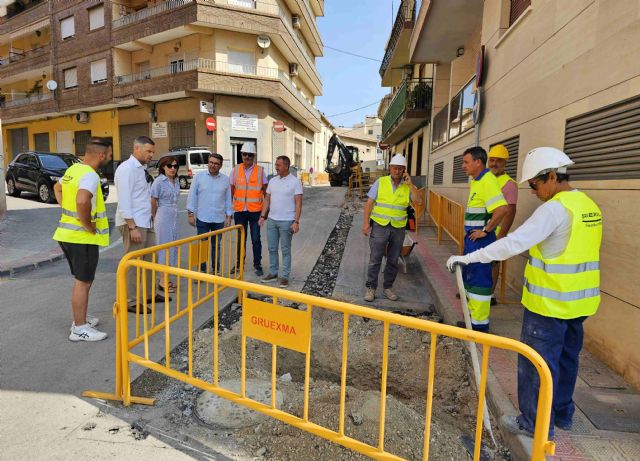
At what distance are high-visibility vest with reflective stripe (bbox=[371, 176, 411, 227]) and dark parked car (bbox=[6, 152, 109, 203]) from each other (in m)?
10.3

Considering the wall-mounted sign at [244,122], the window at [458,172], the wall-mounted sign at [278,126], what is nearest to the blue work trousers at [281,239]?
the window at [458,172]

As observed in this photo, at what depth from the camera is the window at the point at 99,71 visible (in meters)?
23.6

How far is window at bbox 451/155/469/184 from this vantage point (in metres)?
9.16

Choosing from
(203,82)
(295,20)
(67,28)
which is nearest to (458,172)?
(203,82)

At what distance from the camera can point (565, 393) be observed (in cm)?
240

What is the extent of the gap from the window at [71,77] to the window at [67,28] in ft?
6.80

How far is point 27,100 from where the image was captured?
1133 inches

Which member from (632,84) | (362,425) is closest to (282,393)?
(362,425)

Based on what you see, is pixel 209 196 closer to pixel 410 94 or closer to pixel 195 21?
pixel 410 94

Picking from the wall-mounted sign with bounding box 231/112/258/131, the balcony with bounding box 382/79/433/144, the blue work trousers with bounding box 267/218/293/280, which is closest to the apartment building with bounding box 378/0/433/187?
the balcony with bounding box 382/79/433/144

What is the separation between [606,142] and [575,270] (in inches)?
72.0

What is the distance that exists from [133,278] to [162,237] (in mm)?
959

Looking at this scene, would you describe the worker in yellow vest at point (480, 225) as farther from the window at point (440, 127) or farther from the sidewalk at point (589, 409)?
the window at point (440, 127)

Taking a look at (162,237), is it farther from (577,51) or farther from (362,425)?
(577,51)
